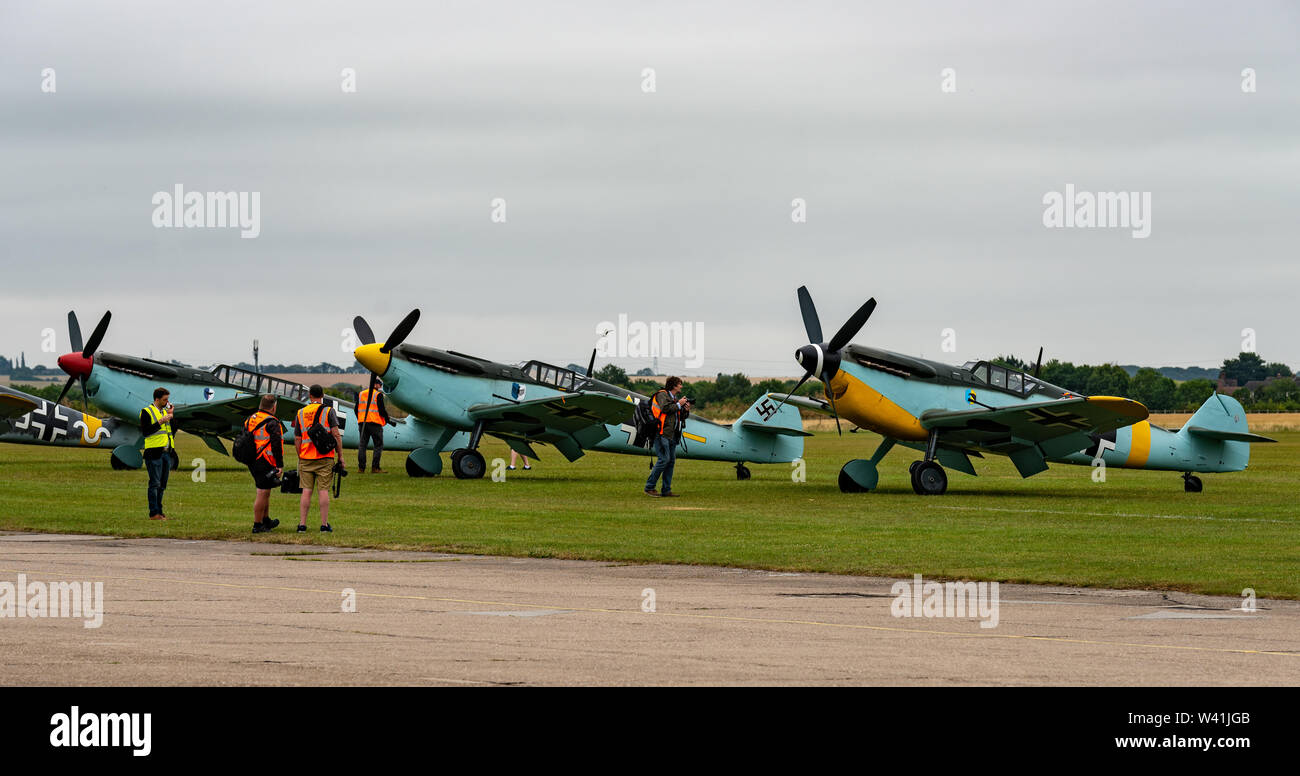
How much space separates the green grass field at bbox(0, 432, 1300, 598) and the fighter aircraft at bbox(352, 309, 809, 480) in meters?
1.31

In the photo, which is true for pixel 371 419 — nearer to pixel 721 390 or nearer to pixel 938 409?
pixel 938 409

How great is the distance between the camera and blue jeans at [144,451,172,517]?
2119 cm

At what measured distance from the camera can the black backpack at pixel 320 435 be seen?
758 inches

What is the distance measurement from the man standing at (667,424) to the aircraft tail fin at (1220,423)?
12.0 m

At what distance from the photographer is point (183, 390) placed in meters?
40.6

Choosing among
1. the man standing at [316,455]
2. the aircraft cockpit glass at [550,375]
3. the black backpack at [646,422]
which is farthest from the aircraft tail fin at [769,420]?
the man standing at [316,455]

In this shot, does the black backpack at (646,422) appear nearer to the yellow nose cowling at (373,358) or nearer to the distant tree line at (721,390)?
the yellow nose cowling at (373,358)

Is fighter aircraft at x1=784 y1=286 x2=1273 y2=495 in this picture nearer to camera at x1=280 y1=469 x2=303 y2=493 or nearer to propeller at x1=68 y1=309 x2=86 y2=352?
camera at x1=280 y1=469 x2=303 y2=493

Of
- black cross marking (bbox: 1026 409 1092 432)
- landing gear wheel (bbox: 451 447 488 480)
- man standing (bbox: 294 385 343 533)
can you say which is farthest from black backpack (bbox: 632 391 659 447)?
man standing (bbox: 294 385 343 533)

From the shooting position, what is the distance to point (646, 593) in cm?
1301

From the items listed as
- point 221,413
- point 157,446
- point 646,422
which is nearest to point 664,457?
point 646,422

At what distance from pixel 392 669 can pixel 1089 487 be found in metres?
25.9
